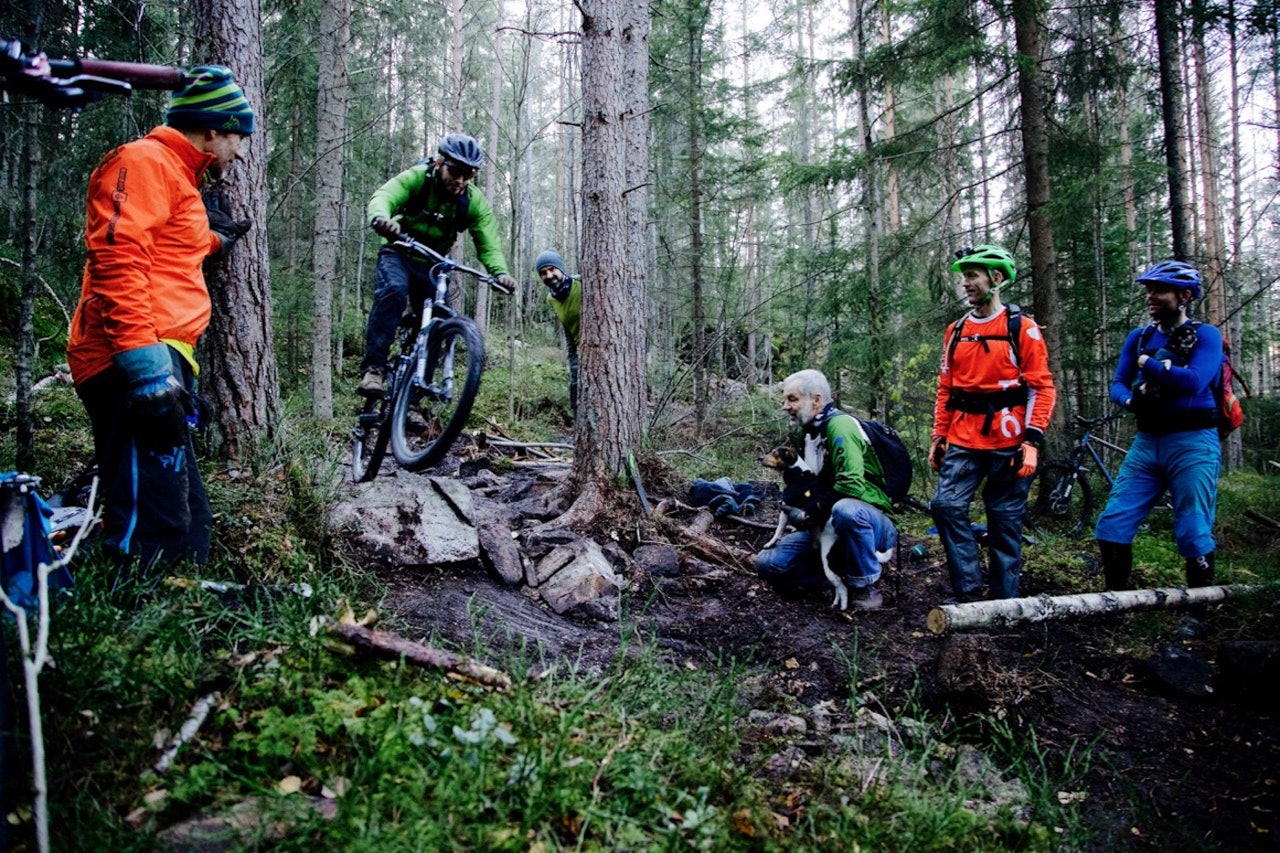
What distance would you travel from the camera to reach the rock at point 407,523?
13.9 ft

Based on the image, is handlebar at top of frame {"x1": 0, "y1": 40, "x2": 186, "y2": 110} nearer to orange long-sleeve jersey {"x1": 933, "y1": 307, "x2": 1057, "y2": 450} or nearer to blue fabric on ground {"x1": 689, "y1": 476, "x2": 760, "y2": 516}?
orange long-sleeve jersey {"x1": 933, "y1": 307, "x2": 1057, "y2": 450}

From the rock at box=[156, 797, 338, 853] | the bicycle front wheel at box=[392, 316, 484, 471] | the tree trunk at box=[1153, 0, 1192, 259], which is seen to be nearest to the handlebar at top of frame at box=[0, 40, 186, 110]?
the rock at box=[156, 797, 338, 853]

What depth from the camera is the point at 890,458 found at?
17.5 ft

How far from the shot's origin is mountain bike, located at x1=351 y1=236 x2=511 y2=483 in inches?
171

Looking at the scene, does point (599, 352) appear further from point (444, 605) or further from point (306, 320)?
point (306, 320)

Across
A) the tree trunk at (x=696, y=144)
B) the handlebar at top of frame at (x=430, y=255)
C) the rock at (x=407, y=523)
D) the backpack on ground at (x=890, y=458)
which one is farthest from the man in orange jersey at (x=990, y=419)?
the tree trunk at (x=696, y=144)

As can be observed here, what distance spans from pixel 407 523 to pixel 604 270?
9.32 feet

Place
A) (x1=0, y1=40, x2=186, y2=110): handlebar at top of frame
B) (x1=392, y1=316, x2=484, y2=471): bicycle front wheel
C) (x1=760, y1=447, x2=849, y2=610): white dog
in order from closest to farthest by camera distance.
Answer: (x1=0, y1=40, x2=186, y2=110): handlebar at top of frame → (x1=392, y1=316, x2=484, y2=471): bicycle front wheel → (x1=760, y1=447, x2=849, y2=610): white dog

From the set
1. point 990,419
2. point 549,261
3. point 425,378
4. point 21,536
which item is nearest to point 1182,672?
point 990,419

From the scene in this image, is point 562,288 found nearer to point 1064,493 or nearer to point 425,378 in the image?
point 425,378

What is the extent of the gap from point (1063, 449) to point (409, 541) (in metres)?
7.79

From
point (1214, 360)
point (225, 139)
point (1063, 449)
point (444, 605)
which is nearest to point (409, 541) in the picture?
point (444, 605)

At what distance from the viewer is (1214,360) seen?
452 cm

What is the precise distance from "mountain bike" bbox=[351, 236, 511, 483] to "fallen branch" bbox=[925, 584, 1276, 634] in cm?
315
